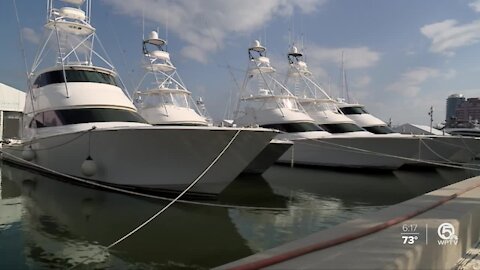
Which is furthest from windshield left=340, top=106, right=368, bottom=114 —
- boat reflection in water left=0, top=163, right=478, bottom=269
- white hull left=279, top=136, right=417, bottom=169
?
boat reflection in water left=0, top=163, right=478, bottom=269

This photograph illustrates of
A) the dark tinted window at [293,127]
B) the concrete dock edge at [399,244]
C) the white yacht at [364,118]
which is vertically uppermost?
the white yacht at [364,118]

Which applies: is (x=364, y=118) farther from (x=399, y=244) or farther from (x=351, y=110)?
(x=399, y=244)

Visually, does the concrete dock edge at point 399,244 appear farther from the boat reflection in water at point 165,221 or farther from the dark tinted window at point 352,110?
the dark tinted window at point 352,110

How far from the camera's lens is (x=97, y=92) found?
1433cm

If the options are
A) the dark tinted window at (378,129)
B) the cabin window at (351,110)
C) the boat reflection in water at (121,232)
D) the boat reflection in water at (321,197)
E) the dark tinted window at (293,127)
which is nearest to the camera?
the boat reflection in water at (121,232)

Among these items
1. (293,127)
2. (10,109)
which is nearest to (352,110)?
(293,127)

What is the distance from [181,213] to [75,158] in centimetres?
492

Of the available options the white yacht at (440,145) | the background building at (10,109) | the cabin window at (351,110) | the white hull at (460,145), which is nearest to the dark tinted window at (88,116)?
the white yacht at (440,145)

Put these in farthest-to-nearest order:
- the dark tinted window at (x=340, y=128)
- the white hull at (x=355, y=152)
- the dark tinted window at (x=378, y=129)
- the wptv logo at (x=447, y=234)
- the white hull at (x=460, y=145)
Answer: the dark tinted window at (x=378, y=129) < the dark tinted window at (x=340, y=128) < the white hull at (x=460, y=145) < the white hull at (x=355, y=152) < the wptv logo at (x=447, y=234)

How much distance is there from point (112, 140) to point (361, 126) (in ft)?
76.2

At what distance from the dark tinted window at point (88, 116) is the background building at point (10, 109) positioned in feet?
83.6

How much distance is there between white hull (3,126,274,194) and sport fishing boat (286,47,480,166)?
12822 mm

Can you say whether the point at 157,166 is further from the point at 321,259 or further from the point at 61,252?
the point at 321,259

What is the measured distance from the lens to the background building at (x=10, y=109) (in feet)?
120
